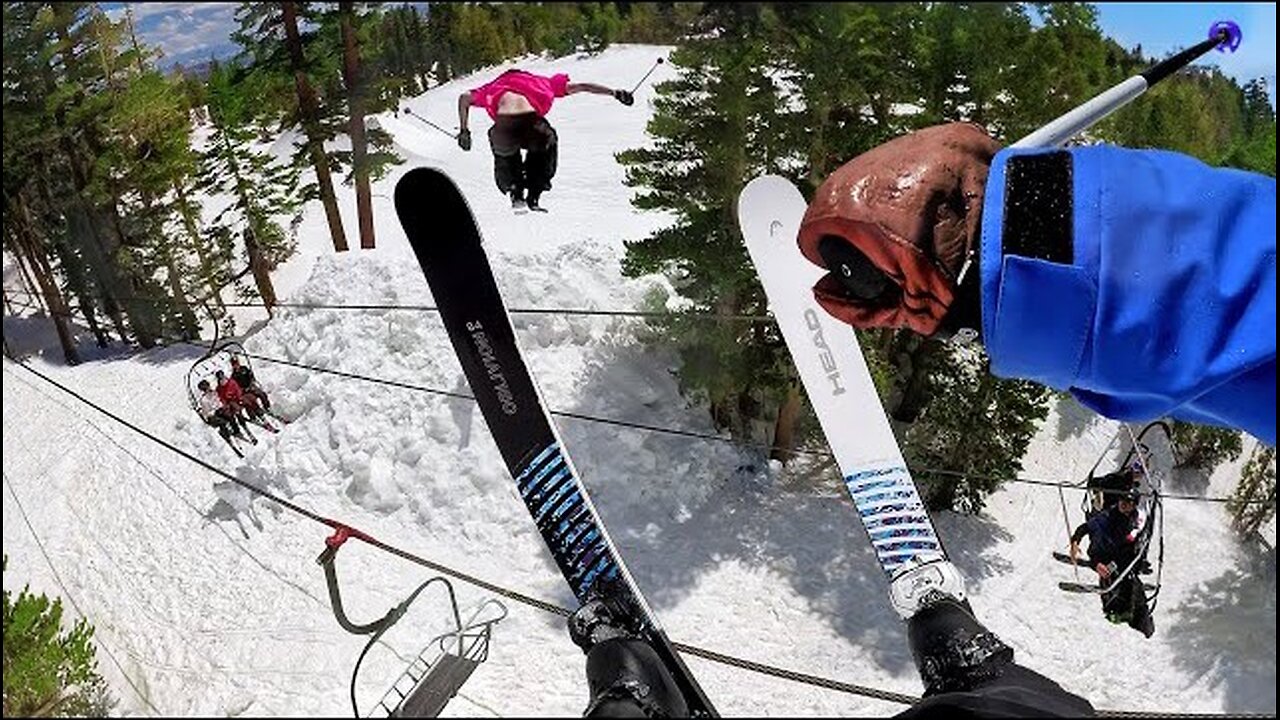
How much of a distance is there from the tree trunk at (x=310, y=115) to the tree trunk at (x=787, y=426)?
221 centimetres

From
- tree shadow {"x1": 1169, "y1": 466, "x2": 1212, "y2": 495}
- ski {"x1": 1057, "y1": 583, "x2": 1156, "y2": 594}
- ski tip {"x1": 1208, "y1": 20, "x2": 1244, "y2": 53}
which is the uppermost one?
ski tip {"x1": 1208, "y1": 20, "x2": 1244, "y2": 53}

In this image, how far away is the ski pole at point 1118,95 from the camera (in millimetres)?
899

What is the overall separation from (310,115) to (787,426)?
8.21 feet

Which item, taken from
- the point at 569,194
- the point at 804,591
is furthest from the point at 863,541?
the point at 569,194

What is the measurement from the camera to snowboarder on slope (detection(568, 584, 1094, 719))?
3.59 feet

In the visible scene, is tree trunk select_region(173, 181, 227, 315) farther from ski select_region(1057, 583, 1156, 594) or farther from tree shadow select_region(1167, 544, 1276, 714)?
tree shadow select_region(1167, 544, 1276, 714)

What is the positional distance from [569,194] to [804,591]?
1.85m

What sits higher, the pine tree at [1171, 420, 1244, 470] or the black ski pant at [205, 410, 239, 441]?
the black ski pant at [205, 410, 239, 441]

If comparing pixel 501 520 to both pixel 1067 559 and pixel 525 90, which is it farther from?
pixel 1067 559

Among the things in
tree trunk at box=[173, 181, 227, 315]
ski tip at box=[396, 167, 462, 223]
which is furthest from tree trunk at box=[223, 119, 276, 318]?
ski tip at box=[396, 167, 462, 223]

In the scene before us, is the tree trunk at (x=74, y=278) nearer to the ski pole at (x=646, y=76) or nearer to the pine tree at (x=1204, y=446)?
the ski pole at (x=646, y=76)

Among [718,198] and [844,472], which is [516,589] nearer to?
[844,472]

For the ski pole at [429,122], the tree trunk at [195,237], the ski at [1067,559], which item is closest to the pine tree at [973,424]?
the ski at [1067,559]

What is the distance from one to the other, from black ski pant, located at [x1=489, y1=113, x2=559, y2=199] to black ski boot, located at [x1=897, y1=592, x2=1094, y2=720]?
160cm
